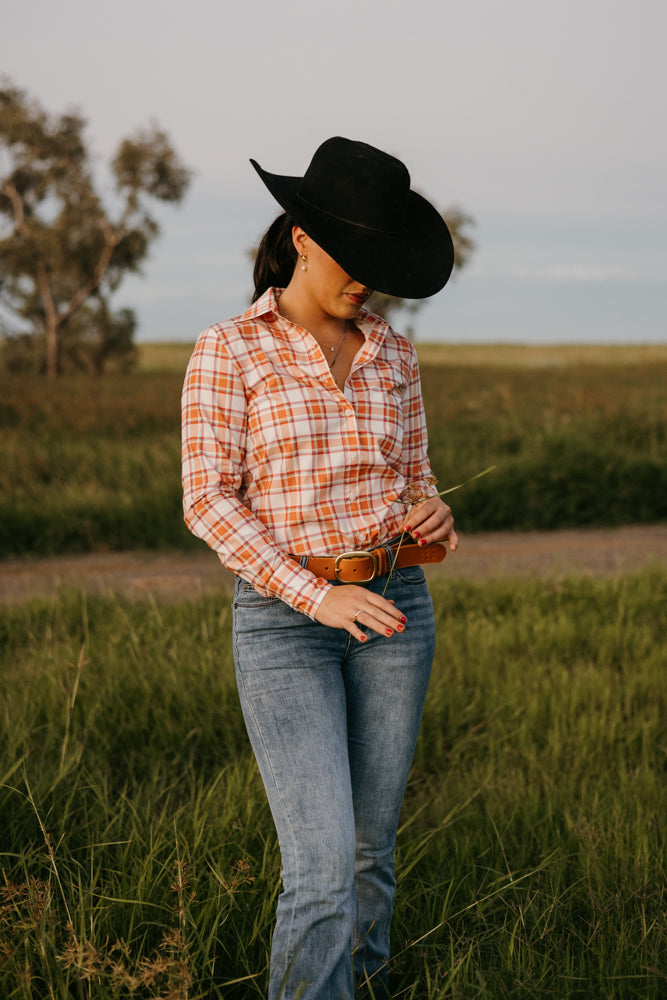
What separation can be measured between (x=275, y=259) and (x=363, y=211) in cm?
38

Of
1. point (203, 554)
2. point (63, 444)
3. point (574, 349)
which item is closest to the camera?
point (203, 554)

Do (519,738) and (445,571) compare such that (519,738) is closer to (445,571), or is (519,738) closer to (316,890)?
(316,890)

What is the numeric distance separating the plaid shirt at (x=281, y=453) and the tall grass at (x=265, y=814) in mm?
694

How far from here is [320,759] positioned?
1.96 metres

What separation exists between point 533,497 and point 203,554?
3.38m

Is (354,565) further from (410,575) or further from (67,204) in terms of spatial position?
(67,204)

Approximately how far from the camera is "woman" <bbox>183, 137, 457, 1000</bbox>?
1.93 m

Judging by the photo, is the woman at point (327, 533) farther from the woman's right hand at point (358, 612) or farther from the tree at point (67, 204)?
the tree at point (67, 204)

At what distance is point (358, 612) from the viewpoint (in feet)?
6.24

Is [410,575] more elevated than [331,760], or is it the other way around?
[410,575]

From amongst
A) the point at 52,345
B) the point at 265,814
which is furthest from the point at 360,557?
the point at 52,345

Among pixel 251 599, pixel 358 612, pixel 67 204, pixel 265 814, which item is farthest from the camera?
pixel 67 204

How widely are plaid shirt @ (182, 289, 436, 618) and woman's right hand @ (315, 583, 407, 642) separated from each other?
37 millimetres

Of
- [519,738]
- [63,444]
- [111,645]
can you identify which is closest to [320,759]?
[519,738]
